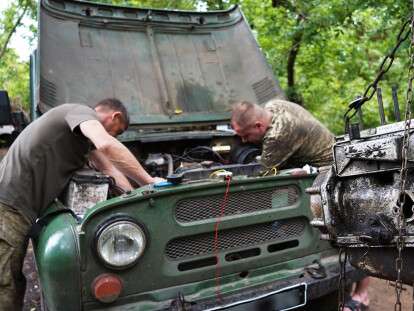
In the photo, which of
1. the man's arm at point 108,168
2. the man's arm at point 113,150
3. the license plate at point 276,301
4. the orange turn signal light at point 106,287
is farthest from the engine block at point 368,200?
the man's arm at point 108,168

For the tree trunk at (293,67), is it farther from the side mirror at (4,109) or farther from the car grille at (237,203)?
the side mirror at (4,109)

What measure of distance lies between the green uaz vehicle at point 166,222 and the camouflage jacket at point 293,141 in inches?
7.3

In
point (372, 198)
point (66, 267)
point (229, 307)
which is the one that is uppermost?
point (372, 198)

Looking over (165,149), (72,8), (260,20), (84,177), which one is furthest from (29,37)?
(84,177)

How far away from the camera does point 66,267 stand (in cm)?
199

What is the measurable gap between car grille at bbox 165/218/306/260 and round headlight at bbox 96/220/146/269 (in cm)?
19

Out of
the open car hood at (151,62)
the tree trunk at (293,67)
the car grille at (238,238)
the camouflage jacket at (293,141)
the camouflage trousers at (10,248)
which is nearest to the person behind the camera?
the car grille at (238,238)

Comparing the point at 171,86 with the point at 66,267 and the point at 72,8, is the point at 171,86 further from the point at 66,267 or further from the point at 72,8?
the point at 66,267

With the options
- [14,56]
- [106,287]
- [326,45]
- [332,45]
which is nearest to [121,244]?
[106,287]

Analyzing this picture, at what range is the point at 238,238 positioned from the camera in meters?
2.42

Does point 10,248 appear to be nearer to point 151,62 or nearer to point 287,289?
point 287,289

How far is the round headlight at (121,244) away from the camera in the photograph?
2.06 metres

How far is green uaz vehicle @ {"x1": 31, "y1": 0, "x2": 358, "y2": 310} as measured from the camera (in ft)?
6.80

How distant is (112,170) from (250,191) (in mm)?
982
